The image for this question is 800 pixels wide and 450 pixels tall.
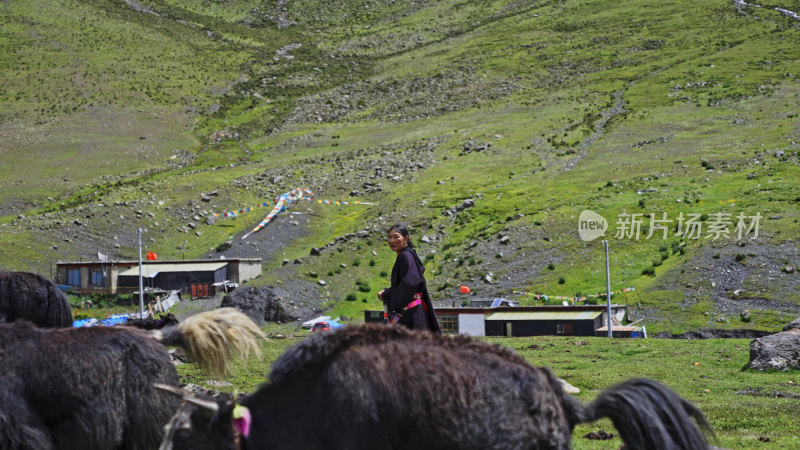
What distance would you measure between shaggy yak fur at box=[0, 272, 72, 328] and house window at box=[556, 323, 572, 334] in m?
32.7

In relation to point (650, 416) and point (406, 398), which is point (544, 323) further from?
point (406, 398)

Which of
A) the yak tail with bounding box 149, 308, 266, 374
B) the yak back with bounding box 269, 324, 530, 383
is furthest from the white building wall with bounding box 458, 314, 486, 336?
the yak back with bounding box 269, 324, 530, 383

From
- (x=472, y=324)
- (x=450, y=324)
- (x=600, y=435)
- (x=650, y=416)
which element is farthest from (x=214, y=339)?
(x=450, y=324)

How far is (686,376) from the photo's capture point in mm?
19125

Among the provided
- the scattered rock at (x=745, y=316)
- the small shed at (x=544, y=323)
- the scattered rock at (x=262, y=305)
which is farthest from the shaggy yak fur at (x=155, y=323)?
the scattered rock at (x=262, y=305)

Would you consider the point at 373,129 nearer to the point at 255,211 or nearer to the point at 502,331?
the point at 255,211

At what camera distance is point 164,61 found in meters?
165

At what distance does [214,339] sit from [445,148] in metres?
98.5

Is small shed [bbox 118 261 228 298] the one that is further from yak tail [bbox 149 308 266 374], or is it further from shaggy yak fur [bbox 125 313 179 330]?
yak tail [bbox 149 308 266 374]

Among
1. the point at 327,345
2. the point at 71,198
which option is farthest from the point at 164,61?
the point at 327,345

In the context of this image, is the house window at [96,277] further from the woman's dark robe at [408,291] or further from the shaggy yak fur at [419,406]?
the shaggy yak fur at [419,406]

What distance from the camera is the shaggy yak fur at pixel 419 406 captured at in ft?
19.8

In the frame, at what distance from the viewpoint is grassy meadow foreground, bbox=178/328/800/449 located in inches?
471

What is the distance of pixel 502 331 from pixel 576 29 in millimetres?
142101
